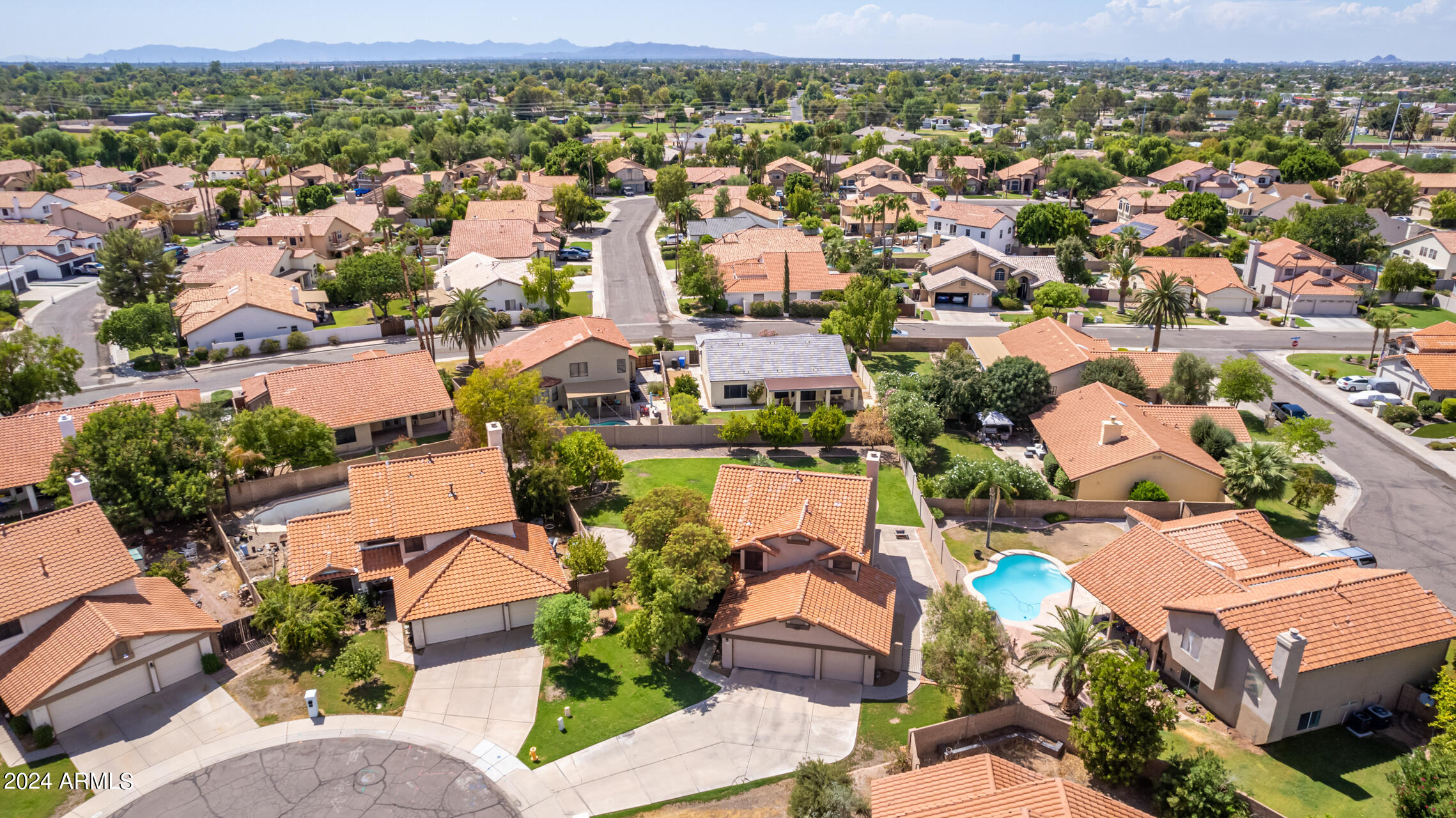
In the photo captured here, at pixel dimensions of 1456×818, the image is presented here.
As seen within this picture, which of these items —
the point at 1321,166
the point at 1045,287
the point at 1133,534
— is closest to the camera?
the point at 1133,534

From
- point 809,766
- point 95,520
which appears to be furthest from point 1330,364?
point 95,520

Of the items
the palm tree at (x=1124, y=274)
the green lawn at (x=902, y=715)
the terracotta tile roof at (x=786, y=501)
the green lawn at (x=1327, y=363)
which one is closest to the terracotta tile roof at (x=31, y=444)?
the terracotta tile roof at (x=786, y=501)

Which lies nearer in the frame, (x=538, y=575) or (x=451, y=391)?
(x=538, y=575)

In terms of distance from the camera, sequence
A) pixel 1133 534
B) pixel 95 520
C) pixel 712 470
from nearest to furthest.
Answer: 1. pixel 95 520
2. pixel 1133 534
3. pixel 712 470

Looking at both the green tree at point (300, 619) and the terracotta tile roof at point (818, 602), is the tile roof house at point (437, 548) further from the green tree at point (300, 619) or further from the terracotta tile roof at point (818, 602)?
the terracotta tile roof at point (818, 602)

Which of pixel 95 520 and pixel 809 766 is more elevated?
pixel 95 520

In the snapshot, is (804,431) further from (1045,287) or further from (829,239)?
(829,239)
